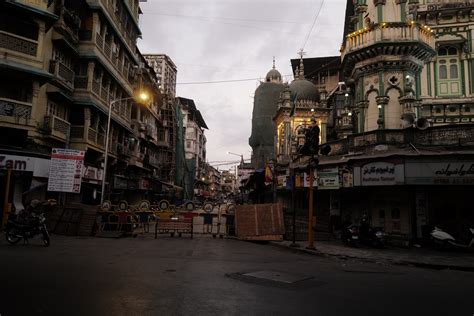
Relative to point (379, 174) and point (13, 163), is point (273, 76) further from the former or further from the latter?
point (13, 163)

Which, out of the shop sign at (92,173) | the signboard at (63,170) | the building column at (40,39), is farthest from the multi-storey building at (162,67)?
the signboard at (63,170)

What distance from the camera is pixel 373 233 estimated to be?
17.2 m

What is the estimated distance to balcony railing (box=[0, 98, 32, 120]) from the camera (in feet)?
65.2

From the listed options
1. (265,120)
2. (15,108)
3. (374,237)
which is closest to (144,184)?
(265,120)

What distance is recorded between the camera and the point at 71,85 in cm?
2544

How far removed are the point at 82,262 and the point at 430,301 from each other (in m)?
8.72

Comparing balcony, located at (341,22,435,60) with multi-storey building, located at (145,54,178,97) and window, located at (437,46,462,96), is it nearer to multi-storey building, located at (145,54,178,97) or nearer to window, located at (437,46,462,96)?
window, located at (437,46,462,96)

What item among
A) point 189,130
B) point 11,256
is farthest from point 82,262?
point 189,130

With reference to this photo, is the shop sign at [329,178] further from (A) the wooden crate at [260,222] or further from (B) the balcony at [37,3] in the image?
(B) the balcony at [37,3]

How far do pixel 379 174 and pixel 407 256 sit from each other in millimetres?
4831

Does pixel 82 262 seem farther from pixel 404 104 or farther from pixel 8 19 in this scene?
pixel 404 104

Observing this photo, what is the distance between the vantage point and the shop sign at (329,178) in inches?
840

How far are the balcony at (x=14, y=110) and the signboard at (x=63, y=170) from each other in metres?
2.46

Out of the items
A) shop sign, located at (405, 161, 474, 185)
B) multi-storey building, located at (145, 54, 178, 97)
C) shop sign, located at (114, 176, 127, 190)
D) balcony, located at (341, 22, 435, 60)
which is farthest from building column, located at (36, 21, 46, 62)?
multi-storey building, located at (145, 54, 178, 97)
